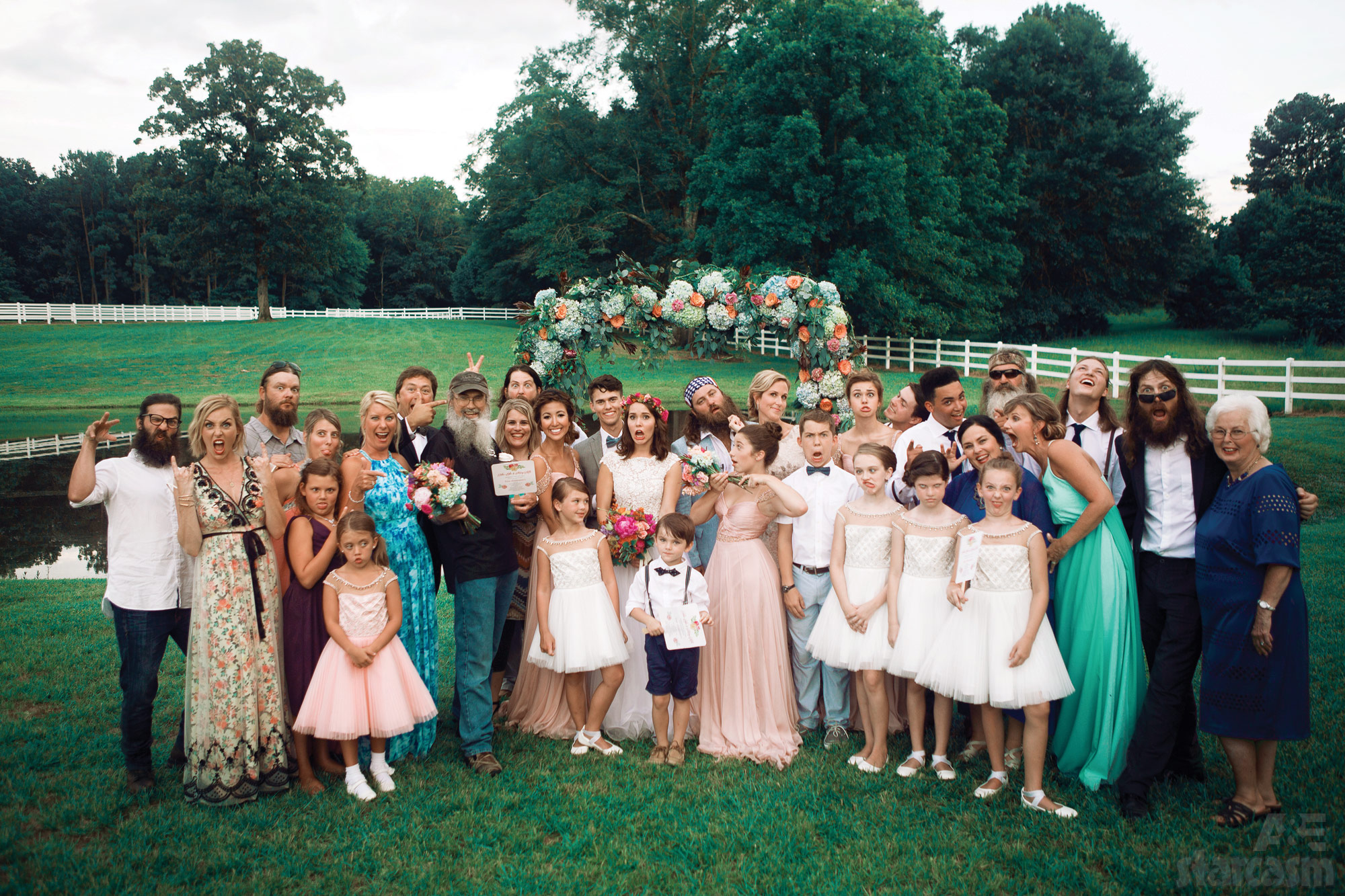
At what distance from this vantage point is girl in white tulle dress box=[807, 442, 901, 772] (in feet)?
15.4

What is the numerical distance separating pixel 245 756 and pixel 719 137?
28659 mm

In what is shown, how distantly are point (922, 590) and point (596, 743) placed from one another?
216cm

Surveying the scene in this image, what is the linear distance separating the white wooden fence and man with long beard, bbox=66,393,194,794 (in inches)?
202

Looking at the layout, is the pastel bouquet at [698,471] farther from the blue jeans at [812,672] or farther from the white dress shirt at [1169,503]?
the white dress shirt at [1169,503]

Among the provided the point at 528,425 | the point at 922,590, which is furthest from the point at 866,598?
the point at 528,425

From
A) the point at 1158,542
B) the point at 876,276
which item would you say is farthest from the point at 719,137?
the point at 1158,542

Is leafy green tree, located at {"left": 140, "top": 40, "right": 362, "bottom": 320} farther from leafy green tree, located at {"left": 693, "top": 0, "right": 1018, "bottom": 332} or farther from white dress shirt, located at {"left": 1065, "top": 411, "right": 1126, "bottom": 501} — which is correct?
white dress shirt, located at {"left": 1065, "top": 411, "right": 1126, "bottom": 501}

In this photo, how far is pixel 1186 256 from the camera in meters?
36.8

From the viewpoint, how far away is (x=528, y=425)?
5.14m

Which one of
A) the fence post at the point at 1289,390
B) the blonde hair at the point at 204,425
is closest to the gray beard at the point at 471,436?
the blonde hair at the point at 204,425

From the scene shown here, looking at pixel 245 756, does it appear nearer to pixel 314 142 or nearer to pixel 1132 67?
pixel 1132 67

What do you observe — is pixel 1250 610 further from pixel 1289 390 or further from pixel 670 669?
pixel 1289 390

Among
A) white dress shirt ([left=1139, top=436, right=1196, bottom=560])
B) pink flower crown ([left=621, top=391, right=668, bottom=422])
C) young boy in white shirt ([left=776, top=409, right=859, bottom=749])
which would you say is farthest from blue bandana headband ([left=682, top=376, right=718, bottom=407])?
white dress shirt ([left=1139, top=436, right=1196, bottom=560])

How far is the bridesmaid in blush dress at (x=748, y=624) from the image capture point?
16.6 feet
